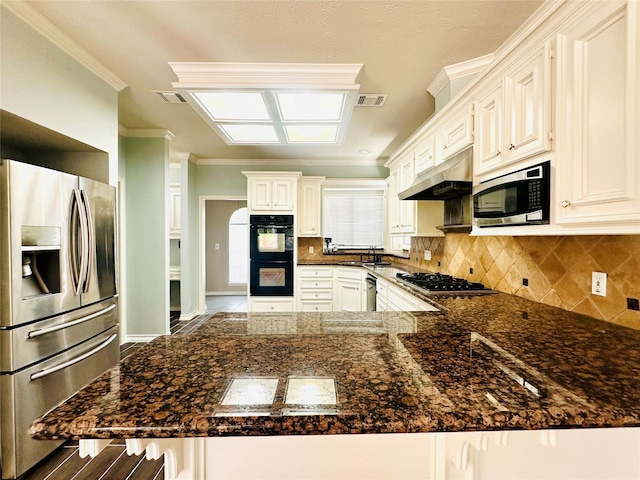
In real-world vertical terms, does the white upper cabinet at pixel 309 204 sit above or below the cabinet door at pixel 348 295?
above

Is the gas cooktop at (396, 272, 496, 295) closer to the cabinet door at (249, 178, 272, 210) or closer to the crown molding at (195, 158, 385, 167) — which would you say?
the cabinet door at (249, 178, 272, 210)

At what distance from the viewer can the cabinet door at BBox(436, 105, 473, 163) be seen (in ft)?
6.36

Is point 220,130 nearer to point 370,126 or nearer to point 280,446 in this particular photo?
point 370,126

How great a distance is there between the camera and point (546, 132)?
50.6 inches

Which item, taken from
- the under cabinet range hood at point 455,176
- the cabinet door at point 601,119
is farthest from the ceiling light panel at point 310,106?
the cabinet door at point 601,119

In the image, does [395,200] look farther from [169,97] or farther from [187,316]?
[187,316]

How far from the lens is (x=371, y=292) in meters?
3.86

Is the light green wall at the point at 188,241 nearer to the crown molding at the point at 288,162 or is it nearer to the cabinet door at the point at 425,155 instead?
the crown molding at the point at 288,162

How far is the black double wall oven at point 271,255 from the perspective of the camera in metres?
4.38

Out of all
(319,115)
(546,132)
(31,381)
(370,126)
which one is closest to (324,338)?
(546,132)

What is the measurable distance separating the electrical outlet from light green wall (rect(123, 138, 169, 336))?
4.03 meters

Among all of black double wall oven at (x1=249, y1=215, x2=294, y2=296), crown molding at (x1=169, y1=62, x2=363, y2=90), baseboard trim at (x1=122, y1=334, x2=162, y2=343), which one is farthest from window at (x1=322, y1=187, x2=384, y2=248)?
baseboard trim at (x1=122, y1=334, x2=162, y2=343)

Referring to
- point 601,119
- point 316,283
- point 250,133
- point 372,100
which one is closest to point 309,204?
point 316,283

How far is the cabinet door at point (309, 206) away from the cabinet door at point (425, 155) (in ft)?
6.84
